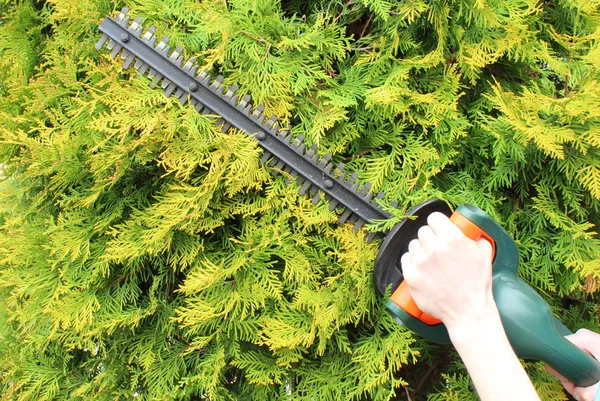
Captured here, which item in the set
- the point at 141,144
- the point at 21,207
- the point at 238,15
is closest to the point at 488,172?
the point at 238,15

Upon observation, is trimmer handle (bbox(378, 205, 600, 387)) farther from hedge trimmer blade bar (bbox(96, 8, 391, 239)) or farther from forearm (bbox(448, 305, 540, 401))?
hedge trimmer blade bar (bbox(96, 8, 391, 239))

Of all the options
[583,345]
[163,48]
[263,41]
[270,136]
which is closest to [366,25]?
[263,41]

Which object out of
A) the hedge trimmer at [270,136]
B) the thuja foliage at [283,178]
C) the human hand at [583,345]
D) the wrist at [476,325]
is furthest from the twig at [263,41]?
the human hand at [583,345]

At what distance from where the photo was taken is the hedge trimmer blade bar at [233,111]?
1.39m

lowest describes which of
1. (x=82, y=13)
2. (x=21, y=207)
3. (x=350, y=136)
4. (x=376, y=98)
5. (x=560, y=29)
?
(x=21, y=207)

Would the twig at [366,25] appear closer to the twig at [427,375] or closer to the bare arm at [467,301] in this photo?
the bare arm at [467,301]

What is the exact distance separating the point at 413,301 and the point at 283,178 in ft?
1.80

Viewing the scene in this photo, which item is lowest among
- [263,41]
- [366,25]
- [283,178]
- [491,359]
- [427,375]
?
[427,375]

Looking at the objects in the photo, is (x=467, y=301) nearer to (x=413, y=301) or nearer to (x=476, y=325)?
(x=476, y=325)

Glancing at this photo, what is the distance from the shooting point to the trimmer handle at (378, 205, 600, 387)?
110 cm

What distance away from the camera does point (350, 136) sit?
4.86 feet

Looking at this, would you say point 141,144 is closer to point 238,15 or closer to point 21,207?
point 238,15

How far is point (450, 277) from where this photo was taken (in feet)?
3.31

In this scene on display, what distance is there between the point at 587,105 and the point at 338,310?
2.89 feet
